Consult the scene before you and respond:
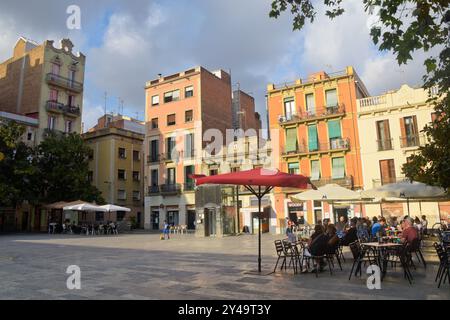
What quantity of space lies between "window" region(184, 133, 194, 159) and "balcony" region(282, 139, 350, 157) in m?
10.5

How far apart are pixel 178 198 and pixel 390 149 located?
2116cm

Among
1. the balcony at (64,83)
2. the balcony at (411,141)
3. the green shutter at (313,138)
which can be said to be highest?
the balcony at (64,83)

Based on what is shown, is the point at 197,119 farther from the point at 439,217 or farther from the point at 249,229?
the point at 439,217

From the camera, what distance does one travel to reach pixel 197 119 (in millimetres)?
39375

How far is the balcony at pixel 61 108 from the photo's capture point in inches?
1529

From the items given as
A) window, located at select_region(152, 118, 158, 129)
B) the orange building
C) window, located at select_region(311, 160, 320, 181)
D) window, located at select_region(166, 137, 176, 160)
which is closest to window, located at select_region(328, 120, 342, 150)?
the orange building

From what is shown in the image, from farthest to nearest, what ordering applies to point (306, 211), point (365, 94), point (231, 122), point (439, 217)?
point (231, 122), point (365, 94), point (306, 211), point (439, 217)

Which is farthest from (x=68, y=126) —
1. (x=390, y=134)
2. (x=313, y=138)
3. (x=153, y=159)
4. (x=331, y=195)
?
(x=331, y=195)

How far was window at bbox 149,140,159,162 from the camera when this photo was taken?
41812mm

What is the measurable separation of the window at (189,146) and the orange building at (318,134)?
9.14m

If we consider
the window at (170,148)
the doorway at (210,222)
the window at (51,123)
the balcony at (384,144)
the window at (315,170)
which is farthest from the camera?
the window at (170,148)

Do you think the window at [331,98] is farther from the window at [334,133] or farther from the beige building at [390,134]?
the beige building at [390,134]

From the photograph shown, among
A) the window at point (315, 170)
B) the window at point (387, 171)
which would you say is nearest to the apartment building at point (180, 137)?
the window at point (315, 170)

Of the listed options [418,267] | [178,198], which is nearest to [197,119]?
[178,198]
